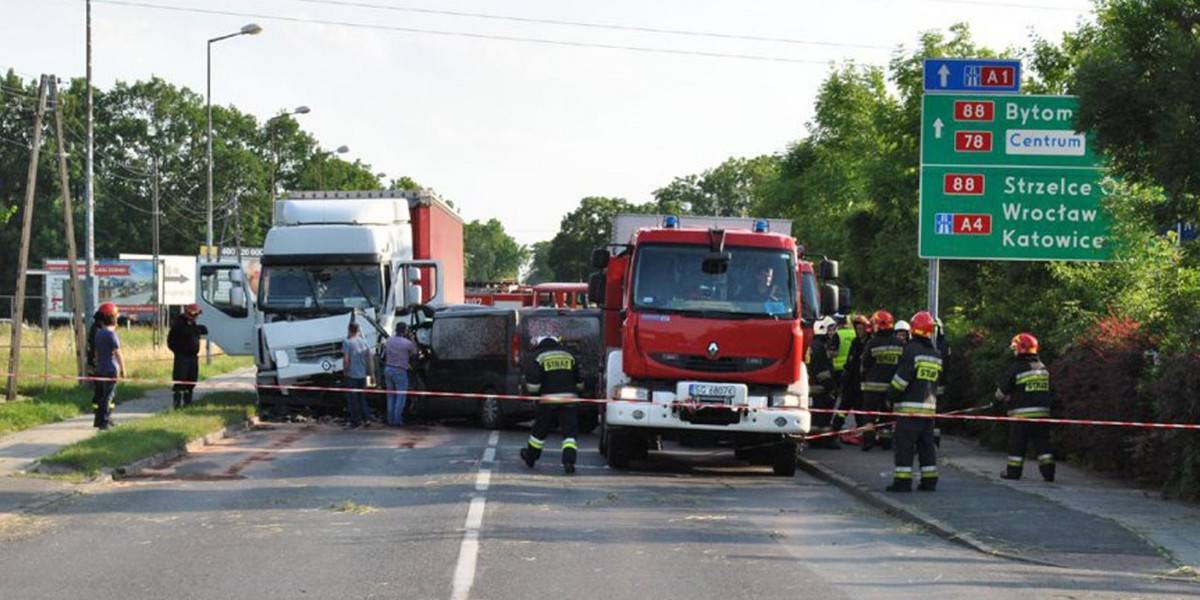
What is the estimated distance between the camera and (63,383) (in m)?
32.2

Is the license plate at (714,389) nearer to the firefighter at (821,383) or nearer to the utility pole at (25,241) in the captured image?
the firefighter at (821,383)

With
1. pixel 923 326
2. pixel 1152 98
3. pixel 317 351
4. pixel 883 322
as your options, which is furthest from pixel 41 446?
pixel 1152 98

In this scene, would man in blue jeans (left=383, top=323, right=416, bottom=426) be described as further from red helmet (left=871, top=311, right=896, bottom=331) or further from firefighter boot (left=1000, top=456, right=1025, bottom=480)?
firefighter boot (left=1000, top=456, right=1025, bottom=480)

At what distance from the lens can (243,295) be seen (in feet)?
92.1

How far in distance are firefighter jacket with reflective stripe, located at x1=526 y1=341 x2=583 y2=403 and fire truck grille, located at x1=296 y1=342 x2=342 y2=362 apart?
367 inches

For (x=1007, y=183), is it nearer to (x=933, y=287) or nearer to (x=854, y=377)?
(x=933, y=287)

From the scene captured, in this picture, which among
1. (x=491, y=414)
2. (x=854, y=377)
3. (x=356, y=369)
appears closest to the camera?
(x=854, y=377)

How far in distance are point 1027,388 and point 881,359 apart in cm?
335

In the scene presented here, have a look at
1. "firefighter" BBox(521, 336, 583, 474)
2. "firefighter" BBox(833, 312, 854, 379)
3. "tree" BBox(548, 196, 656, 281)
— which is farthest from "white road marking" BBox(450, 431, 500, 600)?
"tree" BBox(548, 196, 656, 281)

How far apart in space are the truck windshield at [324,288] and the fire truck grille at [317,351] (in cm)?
72

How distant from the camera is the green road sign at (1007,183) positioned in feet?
71.6

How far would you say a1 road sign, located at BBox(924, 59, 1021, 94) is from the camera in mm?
21766

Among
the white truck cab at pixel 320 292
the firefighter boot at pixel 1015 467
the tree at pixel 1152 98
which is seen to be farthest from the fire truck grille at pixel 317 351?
the tree at pixel 1152 98

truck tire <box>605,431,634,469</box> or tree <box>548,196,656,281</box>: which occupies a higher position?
tree <box>548,196,656,281</box>
